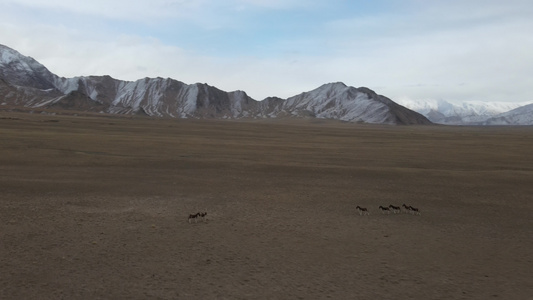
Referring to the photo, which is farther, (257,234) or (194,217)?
(194,217)

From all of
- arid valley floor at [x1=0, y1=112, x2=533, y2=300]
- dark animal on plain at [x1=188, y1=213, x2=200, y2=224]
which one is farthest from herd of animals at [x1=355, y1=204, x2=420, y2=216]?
dark animal on plain at [x1=188, y1=213, x2=200, y2=224]

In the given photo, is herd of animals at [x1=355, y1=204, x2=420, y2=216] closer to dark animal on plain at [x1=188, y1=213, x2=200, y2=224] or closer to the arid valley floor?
the arid valley floor

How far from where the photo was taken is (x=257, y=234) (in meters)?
14.5

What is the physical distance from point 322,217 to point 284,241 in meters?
3.77

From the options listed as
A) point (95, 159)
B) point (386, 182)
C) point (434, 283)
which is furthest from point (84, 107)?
point (434, 283)

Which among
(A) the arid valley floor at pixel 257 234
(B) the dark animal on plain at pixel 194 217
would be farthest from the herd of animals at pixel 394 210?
(B) the dark animal on plain at pixel 194 217

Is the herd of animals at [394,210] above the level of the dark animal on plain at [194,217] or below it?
above

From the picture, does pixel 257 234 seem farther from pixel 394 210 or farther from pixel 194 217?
pixel 394 210

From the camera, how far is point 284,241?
13766 millimetres

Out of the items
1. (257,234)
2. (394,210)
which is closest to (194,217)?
(257,234)

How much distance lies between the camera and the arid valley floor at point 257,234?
10.1 m

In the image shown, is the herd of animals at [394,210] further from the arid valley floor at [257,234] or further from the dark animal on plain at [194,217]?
the dark animal on plain at [194,217]

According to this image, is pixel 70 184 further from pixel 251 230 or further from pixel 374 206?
pixel 374 206

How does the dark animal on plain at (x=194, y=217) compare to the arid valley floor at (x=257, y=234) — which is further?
the dark animal on plain at (x=194, y=217)
